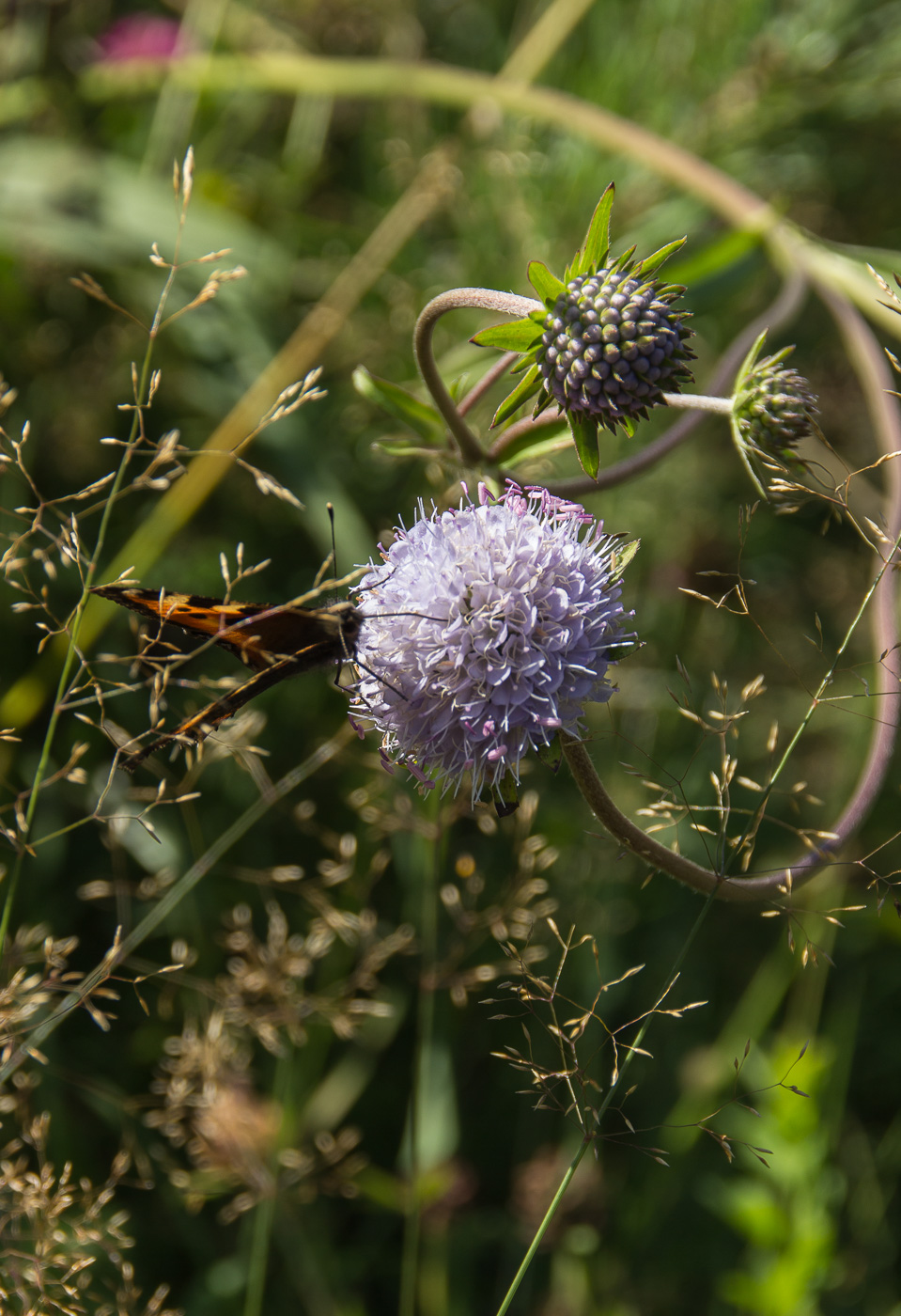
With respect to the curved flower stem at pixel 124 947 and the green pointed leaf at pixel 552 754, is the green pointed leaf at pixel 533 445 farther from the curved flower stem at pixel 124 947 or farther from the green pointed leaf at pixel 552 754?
the curved flower stem at pixel 124 947

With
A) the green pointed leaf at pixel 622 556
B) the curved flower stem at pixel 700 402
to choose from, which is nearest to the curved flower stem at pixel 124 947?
the green pointed leaf at pixel 622 556

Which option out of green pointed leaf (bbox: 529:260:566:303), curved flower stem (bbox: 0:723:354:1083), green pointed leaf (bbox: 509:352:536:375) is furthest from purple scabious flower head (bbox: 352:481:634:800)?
curved flower stem (bbox: 0:723:354:1083)

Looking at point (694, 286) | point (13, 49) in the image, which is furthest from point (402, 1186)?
point (13, 49)

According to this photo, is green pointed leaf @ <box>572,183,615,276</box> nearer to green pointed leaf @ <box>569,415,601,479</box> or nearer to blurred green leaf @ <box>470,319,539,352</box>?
blurred green leaf @ <box>470,319,539,352</box>

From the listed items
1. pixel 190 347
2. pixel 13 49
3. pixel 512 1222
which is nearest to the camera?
pixel 512 1222

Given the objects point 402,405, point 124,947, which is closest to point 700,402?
point 402,405

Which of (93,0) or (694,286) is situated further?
(93,0)

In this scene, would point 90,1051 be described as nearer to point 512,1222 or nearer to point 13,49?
point 512,1222
